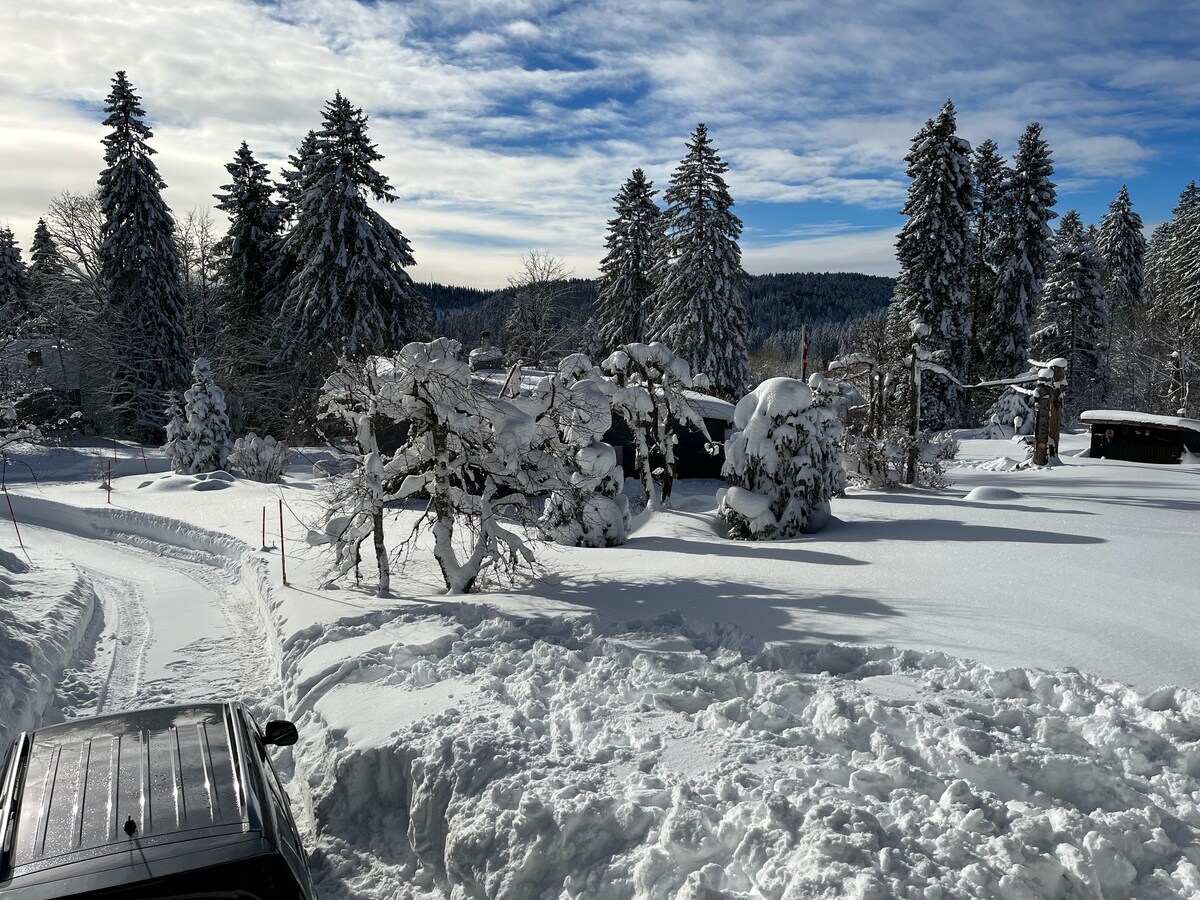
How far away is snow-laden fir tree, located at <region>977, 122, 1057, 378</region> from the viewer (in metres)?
37.4

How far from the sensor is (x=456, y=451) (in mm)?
10719

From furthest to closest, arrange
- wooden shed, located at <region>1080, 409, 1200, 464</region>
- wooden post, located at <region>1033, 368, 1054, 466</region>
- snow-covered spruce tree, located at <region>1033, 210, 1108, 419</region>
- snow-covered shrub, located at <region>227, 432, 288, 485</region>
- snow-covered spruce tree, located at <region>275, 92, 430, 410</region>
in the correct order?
snow-covered spruce tree, located at <region>1033, 210, 1108, 419</region>
snow-covered spruce tree, located at <region>275, 92, 430, 410</region>
snow-covered shrub, located at <region>227, 432, 288, 485</region>
wooden shed, located at <region>1080, 409, 1200, 464</region>
wooden post, located at <region>1033, 368, 1054, 466</region>

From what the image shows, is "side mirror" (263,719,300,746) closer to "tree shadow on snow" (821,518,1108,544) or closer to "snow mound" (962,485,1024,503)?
"tree shadow on snow" (821,518,1108,544)

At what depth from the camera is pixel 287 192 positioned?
3928 centimetres

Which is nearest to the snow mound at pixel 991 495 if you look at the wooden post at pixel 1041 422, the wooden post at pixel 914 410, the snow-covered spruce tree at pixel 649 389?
the wooden post at pixel 914 410

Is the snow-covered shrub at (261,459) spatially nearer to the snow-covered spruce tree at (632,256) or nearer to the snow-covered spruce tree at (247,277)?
the snow-covered spruce tree at (247,277)

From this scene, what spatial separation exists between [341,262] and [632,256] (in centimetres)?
1594

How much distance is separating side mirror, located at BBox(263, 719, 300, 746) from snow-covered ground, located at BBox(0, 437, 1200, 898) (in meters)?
1.12

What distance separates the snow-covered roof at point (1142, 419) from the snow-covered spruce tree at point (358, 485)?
20.7 metres

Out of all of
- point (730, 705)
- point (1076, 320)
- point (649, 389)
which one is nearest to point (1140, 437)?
point (649, 389)

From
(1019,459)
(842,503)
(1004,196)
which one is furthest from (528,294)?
(842,503)

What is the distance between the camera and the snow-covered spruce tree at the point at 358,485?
10531mm

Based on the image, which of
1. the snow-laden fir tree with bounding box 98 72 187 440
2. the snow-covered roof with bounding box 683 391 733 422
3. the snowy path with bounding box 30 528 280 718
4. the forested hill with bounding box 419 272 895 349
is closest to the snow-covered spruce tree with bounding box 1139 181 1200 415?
the snow-covered roof with bounding box 683 391 733 422

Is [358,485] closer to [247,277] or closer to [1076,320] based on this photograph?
[247,277]
